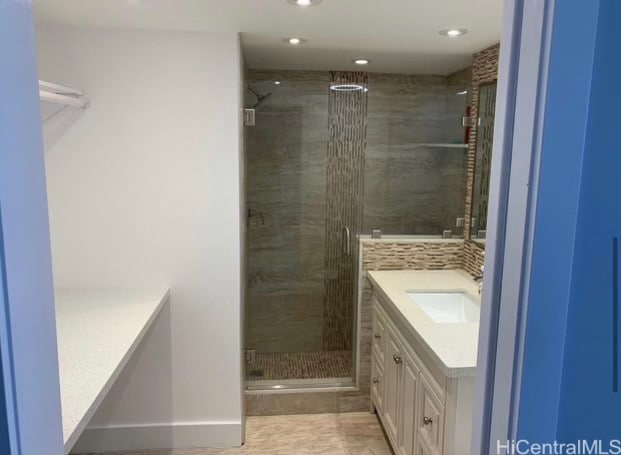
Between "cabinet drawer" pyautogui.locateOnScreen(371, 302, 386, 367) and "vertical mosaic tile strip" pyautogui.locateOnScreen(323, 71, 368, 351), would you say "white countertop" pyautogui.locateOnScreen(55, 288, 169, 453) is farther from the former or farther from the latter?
"vertical mosaic tile strip" pyautogui.locateOnScreen(323, 71, 368, 351)

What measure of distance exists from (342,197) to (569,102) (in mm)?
2989

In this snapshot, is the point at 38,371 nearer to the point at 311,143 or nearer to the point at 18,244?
the point at 18,244

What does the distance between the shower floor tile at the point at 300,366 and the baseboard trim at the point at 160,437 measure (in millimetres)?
525

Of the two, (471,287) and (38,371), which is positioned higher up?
(38,371)

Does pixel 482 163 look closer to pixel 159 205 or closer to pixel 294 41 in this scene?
pixel 294 41

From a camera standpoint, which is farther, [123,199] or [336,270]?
[336,270]

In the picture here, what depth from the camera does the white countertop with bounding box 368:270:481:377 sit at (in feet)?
5.79

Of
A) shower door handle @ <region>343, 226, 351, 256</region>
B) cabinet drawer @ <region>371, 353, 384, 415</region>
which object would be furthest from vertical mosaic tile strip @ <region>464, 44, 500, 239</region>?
cabinet drawer @ <region>371, 353, 384, 415</region>

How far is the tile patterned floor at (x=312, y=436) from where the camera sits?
2.70 m

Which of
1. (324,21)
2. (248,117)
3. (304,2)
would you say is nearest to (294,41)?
(324,21)

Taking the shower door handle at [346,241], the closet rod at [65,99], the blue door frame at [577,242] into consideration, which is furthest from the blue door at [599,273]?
the shower door handle at [346,241]

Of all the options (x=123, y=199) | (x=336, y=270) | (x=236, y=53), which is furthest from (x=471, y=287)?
(x=123, y=199)

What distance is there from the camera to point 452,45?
254cm

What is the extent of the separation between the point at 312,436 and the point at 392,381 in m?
0.66
